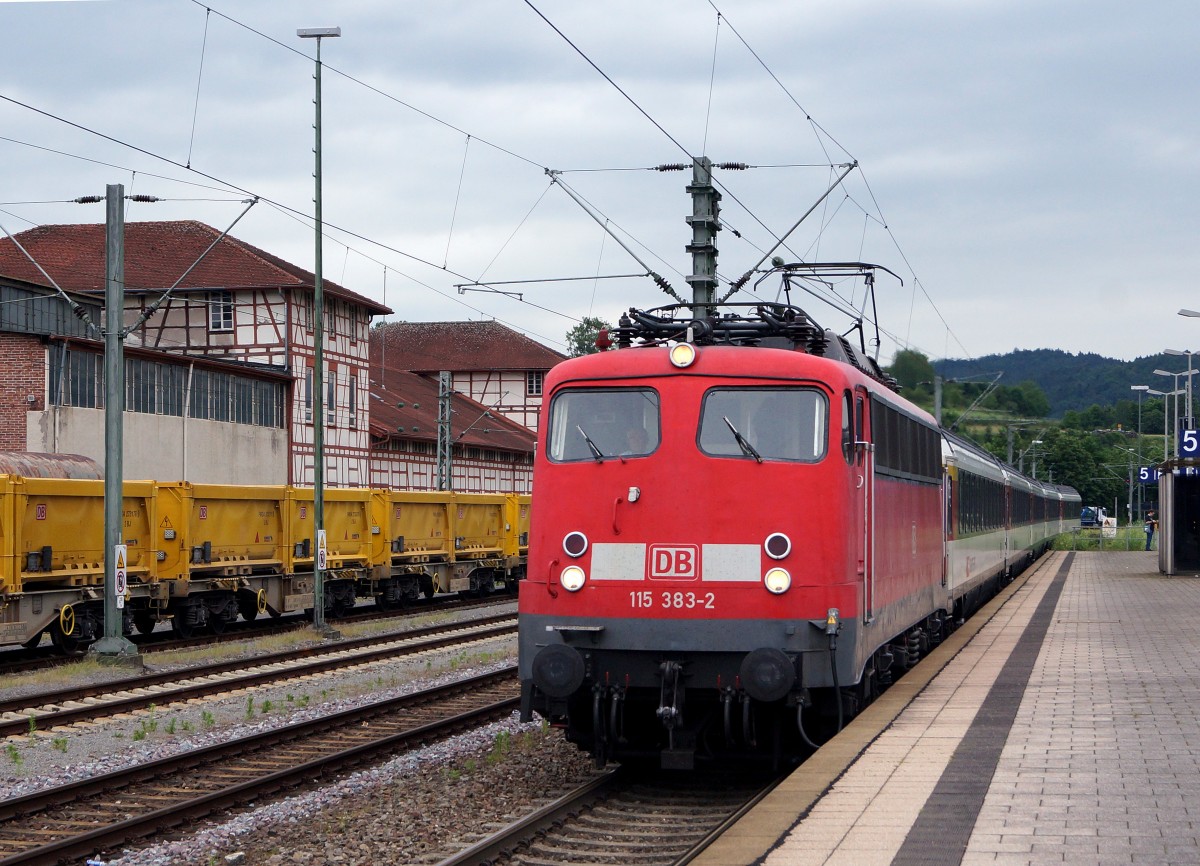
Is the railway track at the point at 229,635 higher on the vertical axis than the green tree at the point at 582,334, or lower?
lower

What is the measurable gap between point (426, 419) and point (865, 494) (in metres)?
53.3

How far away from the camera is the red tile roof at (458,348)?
78562 millimetres

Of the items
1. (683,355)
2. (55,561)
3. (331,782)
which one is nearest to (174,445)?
(55,561)

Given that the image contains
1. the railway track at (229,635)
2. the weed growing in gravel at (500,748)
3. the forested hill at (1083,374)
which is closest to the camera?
the weed growing in gravel at (500,748)

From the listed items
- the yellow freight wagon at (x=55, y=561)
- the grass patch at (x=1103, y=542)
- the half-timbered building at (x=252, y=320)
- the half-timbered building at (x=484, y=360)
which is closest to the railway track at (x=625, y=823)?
the yellow freight wagon at (x=55, y=561)

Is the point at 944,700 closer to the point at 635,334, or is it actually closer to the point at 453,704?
the point at 635,334

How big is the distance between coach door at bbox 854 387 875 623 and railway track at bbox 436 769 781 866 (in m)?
1.61

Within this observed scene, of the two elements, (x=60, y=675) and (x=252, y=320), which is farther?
(x=252, y=320)

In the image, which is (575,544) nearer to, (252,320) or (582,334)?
(252,320)

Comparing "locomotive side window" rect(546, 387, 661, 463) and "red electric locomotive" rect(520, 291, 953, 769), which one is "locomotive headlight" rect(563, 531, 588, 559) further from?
"locomotive side window" rect(546, 387, 661, 463)

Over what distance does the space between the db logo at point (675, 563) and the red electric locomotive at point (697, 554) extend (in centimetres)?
1

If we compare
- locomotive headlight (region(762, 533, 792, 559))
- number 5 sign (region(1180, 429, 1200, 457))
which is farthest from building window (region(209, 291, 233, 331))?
locomotive headlight (region(762, 533, 792, 559))

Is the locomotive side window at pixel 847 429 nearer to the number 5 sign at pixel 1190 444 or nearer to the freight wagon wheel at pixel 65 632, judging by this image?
the freight wagon wheel at pixel 65 632

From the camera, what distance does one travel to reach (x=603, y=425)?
10680 millimetres
